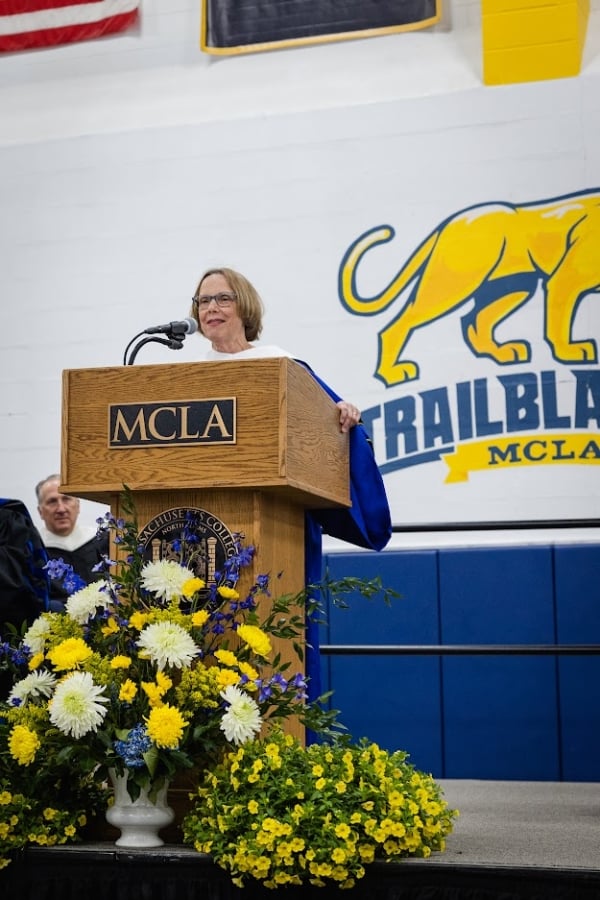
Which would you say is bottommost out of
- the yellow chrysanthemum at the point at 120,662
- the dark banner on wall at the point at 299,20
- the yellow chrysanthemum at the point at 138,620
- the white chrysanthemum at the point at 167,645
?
the yellow chrysanthemum at the point at 120,662

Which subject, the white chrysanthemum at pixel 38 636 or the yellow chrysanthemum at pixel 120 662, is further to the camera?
the white chrysanthemum at pixel 38 636

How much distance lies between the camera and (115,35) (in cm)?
653

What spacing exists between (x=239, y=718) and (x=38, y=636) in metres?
0.54

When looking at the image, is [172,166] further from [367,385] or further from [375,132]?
[367,385]

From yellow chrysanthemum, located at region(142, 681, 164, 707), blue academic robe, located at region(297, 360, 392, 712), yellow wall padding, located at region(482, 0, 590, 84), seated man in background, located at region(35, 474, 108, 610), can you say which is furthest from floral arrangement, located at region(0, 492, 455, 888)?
yellow wall padding, located at region(482, 0, 590, 84)

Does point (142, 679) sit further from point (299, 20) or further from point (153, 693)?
point (299, 20)

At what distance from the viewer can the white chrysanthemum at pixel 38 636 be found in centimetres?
254

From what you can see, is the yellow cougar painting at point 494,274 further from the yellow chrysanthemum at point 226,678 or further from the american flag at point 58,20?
the yellow chrysanthemum at point 226,678

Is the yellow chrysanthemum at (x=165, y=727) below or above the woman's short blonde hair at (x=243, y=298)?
below

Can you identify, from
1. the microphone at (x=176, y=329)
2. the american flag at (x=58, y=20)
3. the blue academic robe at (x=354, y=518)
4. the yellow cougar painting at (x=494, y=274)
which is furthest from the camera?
the american flag at (x=58, y=20)

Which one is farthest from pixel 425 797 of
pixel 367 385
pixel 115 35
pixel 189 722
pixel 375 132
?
pixel 115 35

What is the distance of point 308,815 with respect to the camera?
2152mm

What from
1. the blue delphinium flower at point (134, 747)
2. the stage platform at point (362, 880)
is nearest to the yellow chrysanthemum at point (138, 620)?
the blue delphinium flower at point (134, 747)

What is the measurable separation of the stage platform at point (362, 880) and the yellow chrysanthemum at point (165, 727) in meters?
0.22
